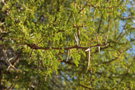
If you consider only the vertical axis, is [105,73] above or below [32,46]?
below

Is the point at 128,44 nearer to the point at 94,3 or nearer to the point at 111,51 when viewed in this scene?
the point at 111,51

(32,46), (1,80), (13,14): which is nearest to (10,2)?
(13,14)

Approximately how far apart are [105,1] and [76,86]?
5.28 feet

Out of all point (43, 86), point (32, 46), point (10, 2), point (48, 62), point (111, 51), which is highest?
point (10, 2)

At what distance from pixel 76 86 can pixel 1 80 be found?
164cm

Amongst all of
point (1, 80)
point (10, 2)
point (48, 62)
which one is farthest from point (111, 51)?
point (1, 80)

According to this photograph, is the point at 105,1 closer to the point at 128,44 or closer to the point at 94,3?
the point at 94,3

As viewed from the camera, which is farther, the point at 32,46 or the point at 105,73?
the point at 105,73

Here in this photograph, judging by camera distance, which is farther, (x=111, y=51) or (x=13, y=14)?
(x=111, y=51)

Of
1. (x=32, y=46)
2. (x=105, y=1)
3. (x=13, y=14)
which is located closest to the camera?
(x=32, y=46)

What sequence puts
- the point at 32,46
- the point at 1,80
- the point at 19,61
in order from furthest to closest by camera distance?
the point at 19,61 → the point at 1,80 → the point at 32,46

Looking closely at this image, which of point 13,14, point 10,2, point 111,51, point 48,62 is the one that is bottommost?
point 111,51

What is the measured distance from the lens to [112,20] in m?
3.77

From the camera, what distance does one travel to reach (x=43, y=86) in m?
3.27
